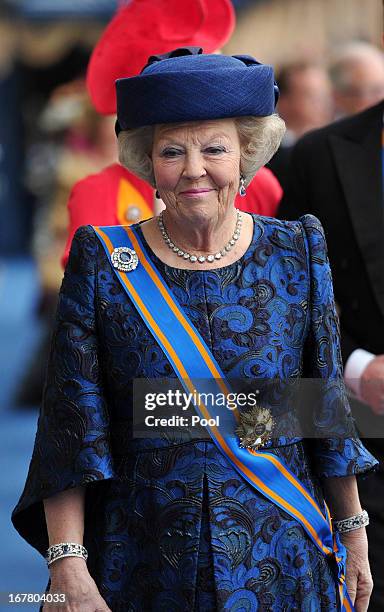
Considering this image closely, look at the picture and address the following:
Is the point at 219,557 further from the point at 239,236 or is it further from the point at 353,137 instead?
the point at 353,137

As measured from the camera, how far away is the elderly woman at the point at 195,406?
9.61 ft

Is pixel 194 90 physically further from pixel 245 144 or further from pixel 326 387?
pixel 326 387

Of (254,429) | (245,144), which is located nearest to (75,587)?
(254,429)

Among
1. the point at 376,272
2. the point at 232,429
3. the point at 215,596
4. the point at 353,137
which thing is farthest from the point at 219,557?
the point at 353,137

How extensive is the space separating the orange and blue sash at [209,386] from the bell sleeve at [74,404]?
0.31ft

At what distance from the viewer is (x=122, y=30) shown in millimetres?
4043

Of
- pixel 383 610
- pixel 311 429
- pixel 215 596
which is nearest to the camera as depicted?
pixel 215 596

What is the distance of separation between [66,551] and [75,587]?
0.24 ft

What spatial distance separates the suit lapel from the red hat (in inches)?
18.6

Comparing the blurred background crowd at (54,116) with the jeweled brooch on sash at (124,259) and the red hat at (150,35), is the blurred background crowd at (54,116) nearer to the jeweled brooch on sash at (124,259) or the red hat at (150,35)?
the red hat at (150,35)

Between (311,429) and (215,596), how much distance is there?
1.40ft

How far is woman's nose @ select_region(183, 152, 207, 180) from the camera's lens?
296 centimetres

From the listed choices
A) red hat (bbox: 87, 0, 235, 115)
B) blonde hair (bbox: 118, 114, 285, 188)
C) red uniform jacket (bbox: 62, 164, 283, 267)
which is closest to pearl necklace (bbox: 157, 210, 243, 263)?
blonde hair (bbox: 118, 114, 285, 188)

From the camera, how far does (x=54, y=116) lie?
11.8 meters
